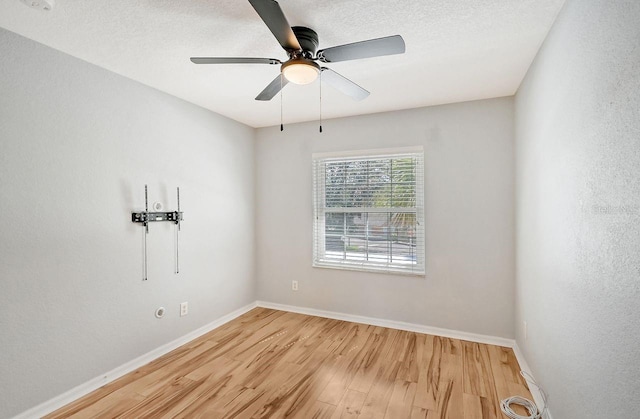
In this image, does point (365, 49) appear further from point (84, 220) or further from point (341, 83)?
point (84, 220)

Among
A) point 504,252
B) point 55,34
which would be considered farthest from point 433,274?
point 55,34

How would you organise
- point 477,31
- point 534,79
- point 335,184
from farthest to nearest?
point 335,184, point 534,79, point 477,31

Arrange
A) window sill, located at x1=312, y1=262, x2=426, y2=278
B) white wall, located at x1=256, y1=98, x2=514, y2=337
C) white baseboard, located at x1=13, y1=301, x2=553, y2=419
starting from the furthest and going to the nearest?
window sill, located at x1=312, y1=262, x2=426, y2=278
white wall, located at x1=256, y1=98, x2=514, y2=337
white baseboard, located at x1=13, y1=301, x2=553, y2=419

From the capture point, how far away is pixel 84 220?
7.32ft

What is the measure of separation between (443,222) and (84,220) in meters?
3.16

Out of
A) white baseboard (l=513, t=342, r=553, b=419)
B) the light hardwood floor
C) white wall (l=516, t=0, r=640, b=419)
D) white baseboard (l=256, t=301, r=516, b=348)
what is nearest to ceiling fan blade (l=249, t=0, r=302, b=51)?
white wall (l=516, t=0, r=640, b=419)

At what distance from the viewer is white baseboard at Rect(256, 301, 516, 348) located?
2973 mm

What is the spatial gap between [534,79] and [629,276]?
5.67 feet

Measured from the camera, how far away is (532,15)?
1.70 m

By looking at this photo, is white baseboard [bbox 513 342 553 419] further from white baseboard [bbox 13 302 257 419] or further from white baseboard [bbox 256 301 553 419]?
white baseboard [bbox 13 302 257 419]

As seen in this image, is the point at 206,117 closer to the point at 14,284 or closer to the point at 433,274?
the point at 14,284

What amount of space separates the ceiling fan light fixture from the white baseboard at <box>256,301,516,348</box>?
2.70 meters

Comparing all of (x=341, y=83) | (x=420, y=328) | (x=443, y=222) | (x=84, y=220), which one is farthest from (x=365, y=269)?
(x=84, y=220)

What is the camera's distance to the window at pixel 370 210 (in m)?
3.32
